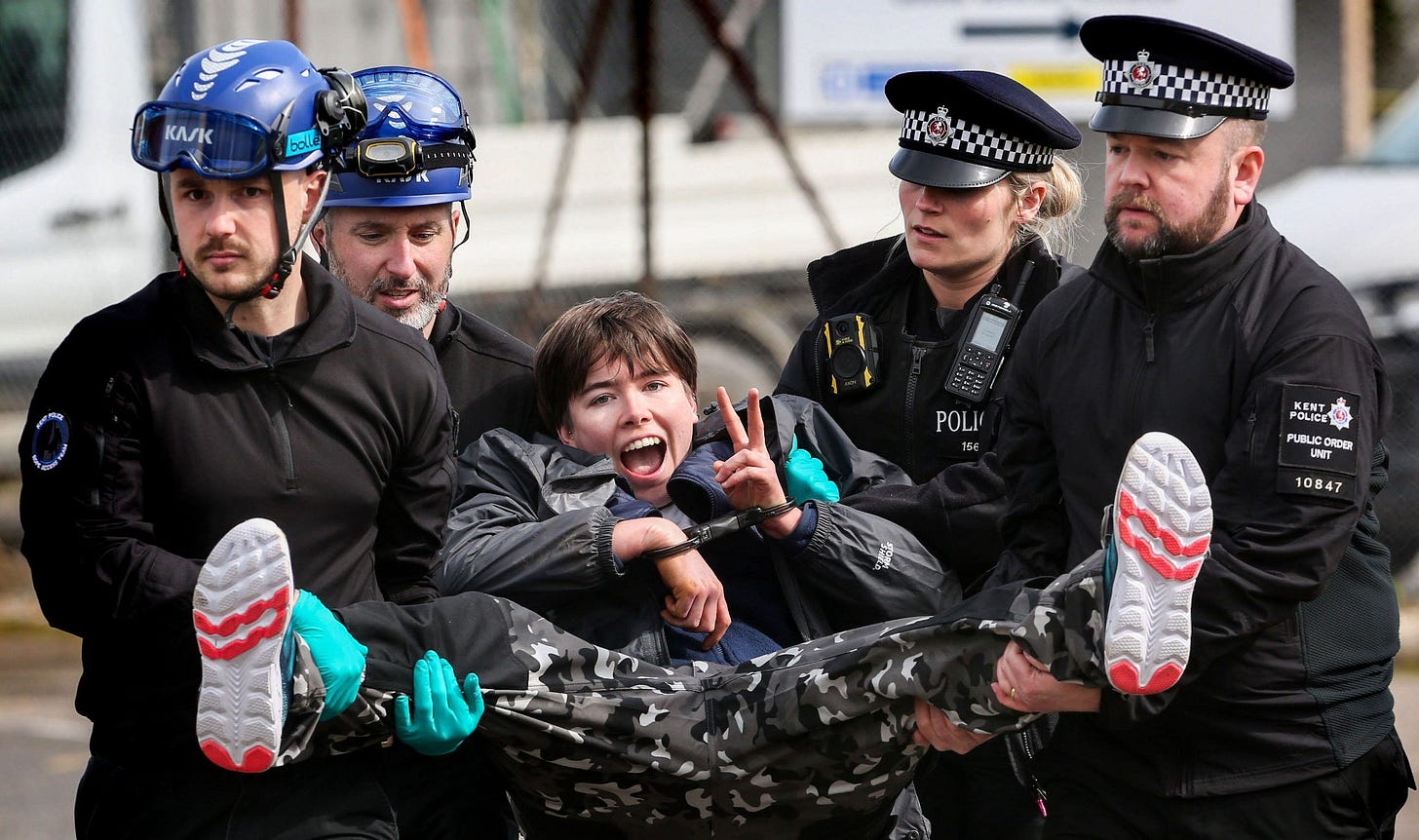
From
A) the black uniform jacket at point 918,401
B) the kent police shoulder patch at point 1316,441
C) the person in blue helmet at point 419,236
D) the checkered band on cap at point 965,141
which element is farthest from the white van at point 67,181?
the kent police shoulder patch at point 1316,441

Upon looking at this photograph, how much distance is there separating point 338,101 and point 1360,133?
639cm

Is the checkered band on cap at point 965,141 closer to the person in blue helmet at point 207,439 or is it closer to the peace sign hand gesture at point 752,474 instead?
the peace sign hand gesture at point 752,474

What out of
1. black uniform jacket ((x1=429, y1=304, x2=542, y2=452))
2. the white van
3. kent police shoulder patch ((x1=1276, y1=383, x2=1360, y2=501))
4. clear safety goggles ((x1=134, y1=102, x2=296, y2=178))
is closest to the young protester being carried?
kent police shoulder patch ((x1=1276, y1=383, x2=1360, y2=501))

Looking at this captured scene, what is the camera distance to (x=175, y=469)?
110 inches

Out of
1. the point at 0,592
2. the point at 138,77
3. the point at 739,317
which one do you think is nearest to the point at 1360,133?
the point at 739,317

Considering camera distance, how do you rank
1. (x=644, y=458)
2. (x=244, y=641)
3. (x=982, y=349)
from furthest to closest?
(x=982, y=349) → (x=644, y=458) → (x=244, y=641)

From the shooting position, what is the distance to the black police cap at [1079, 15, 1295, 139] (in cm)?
300

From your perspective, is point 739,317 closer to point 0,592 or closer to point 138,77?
point 138,77

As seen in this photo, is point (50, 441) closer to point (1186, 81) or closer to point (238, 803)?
point (238, 803)

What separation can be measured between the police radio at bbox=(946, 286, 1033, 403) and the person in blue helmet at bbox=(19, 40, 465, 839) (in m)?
1.17

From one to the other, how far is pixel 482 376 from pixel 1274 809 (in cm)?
176

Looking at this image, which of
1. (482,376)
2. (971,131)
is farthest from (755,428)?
(971,131)

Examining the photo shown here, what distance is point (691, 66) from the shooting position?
26.9ft

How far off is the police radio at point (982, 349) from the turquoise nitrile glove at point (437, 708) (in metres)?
1.22
